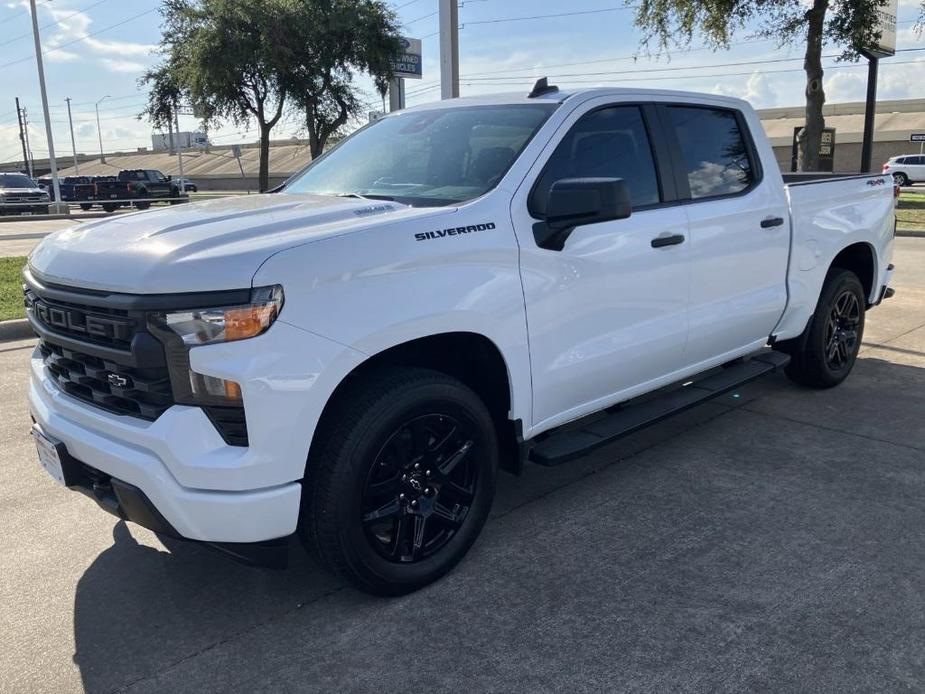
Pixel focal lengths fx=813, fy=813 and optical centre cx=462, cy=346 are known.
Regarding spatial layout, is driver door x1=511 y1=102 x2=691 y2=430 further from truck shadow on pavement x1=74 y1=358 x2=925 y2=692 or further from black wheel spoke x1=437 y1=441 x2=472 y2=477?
truck shadow on pavement x1=74 y1=358 x2=925 y2=692

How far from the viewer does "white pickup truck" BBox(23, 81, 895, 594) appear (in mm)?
2629

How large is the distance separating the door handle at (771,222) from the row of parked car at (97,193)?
29.1 metres

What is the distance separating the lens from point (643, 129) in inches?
163

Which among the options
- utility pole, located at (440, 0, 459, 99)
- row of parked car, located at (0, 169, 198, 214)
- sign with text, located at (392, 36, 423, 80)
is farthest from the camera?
row of parked car, located at (0, 169, 198, 214)

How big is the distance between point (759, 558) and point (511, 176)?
1921 millimetres

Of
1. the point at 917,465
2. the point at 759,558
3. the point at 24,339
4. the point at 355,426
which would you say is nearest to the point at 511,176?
the point at 355,426

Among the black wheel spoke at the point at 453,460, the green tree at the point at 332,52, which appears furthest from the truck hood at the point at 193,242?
the green tree at the point at 332,52

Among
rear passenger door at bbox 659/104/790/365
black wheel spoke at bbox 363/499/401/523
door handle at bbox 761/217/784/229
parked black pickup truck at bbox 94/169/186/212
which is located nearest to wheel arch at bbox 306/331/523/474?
black wheel spoke at bbox 363/499/401/523

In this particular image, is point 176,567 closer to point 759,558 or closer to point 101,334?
point 101,334

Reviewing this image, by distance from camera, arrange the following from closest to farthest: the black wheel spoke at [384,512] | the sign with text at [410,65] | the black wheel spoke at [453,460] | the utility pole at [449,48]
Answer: the black wheel spoke at [384,512], the black wheel spoke at [453,460], the utility pole at [449,48], the sign with text at [410,65]

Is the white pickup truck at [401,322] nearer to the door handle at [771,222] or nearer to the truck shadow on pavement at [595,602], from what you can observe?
the door handle at [771,222]

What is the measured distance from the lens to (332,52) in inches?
1062

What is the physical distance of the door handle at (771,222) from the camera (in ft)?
15.4

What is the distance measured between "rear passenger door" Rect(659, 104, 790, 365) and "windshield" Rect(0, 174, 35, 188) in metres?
34.8
